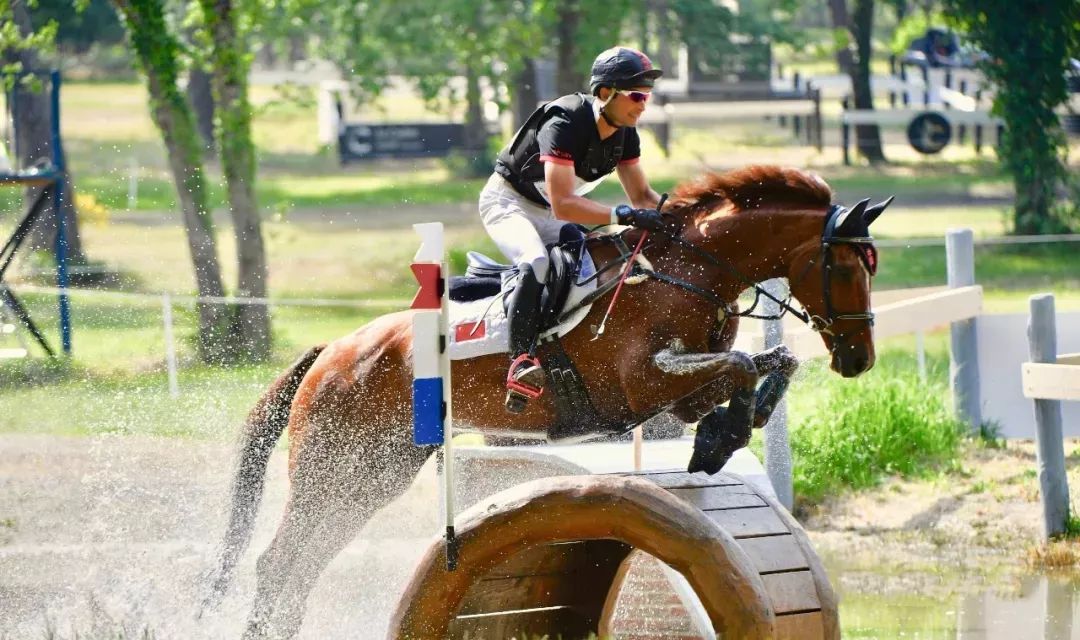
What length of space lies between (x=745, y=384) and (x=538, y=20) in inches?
636

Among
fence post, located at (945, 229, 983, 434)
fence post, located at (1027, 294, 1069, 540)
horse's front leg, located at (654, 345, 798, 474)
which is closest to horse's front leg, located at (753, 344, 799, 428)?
horse's front leg, located at (654, 345, 798, 474)

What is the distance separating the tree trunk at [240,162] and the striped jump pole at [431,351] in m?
7.90

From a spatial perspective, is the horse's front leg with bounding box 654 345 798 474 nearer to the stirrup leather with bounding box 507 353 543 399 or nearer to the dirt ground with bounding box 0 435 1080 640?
the stirrup leather with bounding box 507 353 543 399

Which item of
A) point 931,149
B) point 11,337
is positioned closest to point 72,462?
point 11,337

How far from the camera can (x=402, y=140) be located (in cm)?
2516

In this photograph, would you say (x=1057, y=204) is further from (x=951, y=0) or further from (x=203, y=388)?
(x=203, y=388)

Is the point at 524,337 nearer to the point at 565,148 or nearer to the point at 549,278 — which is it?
the point at 549,278

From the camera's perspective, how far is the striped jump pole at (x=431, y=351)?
4.93m

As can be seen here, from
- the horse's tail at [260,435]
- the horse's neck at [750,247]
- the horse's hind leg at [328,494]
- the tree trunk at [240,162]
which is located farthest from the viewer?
the tree trunk at [240,162]

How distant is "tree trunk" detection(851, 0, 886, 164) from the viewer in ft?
77.9

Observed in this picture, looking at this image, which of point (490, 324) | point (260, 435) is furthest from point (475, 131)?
point (490, 324)

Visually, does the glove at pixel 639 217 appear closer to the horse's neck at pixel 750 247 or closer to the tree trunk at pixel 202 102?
Result: the horse's neck at pixel 750 247

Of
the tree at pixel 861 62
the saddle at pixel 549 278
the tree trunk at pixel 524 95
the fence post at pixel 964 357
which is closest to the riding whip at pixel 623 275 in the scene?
the saddle at pixel 549 278

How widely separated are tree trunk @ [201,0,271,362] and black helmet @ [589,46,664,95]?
7427 millimetres
